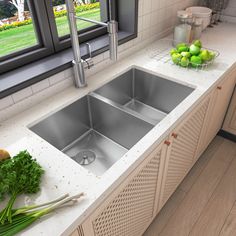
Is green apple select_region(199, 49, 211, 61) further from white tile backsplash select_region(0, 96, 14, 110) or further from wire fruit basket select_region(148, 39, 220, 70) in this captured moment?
white tile backsplash select_region(0, 96, 14, 110)

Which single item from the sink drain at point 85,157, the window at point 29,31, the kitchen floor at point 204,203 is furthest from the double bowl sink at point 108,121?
the kitchen floor at point 204,203

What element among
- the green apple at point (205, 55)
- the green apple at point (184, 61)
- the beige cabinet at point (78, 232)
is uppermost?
the green apple at point (205, 55)

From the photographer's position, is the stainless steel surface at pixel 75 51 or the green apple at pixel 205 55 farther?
the green apple at pixel 205 55

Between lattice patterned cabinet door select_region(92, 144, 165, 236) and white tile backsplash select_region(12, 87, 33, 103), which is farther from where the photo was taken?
white tile backsplash select_region(12, 87, 33, 103)

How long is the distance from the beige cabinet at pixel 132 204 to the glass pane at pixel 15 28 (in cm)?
92

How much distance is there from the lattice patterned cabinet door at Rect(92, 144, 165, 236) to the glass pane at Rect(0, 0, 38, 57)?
36.2 inches

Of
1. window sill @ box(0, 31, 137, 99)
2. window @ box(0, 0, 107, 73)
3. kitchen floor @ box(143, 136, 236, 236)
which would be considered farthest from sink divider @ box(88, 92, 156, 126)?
kitchen floor @ box(143, 136, 236, 236)

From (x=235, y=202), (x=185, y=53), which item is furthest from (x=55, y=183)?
(x=235, y=202)

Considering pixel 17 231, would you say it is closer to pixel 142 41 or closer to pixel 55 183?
pixel 55 183

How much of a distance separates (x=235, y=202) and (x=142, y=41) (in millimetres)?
1351

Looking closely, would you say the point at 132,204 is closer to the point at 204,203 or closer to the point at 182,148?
the point at 182,148

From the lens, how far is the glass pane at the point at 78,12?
134 cm

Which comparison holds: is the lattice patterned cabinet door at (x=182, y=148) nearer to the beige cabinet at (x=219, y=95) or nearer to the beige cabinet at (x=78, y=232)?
the beige cabinet at (x=219, y=95)

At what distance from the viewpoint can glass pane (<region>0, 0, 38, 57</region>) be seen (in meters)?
1.19
